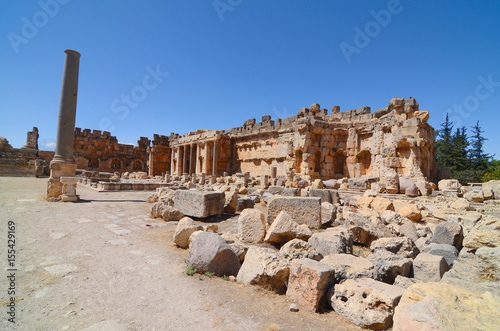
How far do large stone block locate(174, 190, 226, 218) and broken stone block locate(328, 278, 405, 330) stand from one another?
13.5 feet

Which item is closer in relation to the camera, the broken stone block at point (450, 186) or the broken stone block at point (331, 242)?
the broken stone block at point (331, 242)

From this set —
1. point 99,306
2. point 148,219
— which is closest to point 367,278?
point 99,306

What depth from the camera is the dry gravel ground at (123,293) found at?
2.27 m

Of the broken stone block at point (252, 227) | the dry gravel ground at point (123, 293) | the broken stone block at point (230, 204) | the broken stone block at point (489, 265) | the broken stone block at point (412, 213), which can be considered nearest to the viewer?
the dry gravel ground at point (123, 293)

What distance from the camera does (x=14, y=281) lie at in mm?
2799

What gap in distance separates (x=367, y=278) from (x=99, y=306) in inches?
120

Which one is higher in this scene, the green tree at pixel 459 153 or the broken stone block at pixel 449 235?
the green tree at pixel 459 153

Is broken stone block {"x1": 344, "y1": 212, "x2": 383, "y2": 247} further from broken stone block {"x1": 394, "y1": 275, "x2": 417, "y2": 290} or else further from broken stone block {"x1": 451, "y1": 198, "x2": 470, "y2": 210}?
broken stone block {"x1": 451, "y1": 198, "x2": 470, "y2": 210}

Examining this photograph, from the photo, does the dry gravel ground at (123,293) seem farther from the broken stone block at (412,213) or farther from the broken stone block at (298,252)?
the broken stone block at (412,213)

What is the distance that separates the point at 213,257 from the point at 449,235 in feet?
13.5

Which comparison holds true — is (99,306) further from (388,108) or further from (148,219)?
(388,108)

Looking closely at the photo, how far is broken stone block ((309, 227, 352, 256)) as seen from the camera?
389 cm

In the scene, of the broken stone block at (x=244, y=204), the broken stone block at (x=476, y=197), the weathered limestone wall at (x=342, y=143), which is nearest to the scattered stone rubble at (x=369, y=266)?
the broken stone block at (x=244, y=204)

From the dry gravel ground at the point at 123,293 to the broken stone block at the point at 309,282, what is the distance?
0.12 m
